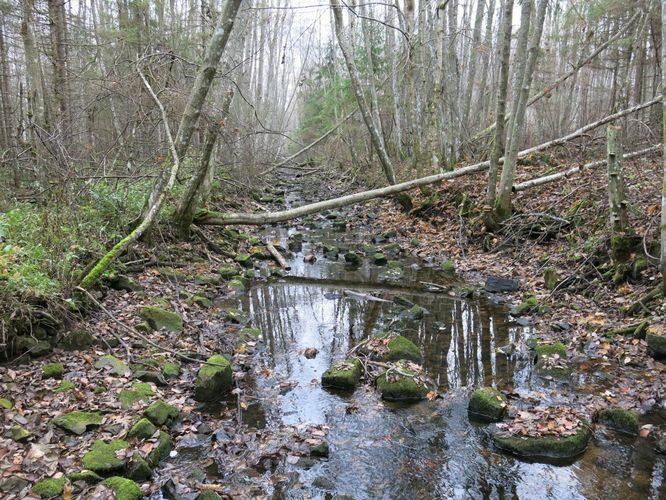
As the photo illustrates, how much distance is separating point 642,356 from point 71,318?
7196 millimetres

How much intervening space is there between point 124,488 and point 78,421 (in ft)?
3.63

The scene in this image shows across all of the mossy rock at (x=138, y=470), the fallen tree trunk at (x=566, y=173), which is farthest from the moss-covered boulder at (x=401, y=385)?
the fallen tree trunk at (x=566, y=173)

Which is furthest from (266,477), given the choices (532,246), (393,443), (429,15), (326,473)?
(429,15)

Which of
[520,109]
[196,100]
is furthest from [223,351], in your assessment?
[520,109]

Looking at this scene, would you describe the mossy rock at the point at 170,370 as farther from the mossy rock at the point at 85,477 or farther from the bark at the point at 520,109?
the bark at the point at 520,109

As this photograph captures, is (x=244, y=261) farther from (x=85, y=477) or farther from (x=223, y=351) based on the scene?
(x=85, y=477)

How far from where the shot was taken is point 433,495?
420 centimetres

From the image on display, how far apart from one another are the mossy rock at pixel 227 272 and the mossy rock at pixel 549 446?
23.6 ft

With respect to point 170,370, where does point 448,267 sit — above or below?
above

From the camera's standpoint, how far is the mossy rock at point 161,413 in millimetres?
4953

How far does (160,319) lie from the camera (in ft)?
23.6

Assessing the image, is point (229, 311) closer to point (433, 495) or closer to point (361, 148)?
point (433, 495)

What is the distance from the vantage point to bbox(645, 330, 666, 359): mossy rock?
5.93m

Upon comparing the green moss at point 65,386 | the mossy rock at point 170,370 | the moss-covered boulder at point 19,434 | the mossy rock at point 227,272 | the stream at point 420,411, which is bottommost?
A: the stream at point 420,411
